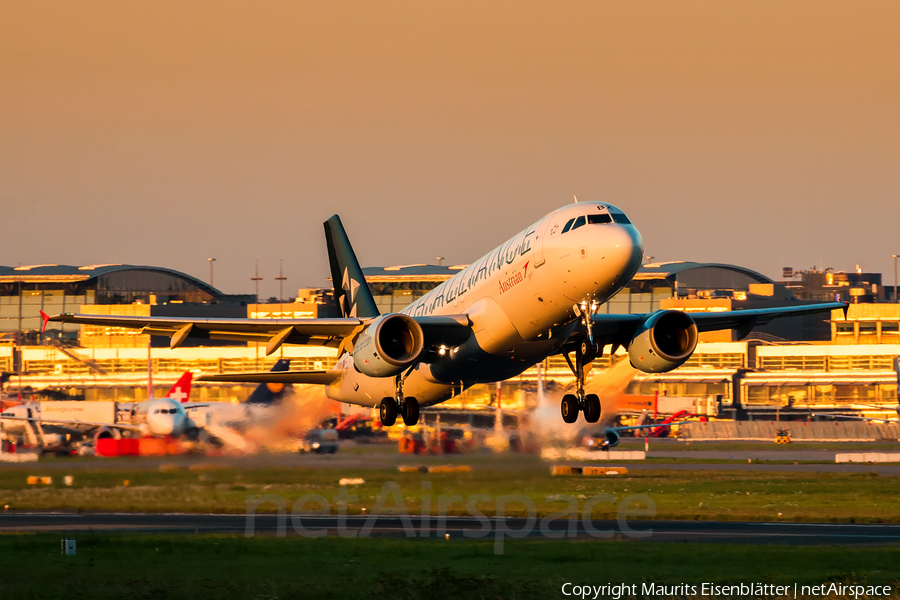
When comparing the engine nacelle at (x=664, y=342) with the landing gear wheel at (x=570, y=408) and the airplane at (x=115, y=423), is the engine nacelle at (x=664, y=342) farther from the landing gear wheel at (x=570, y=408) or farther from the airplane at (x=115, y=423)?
the airplane at (x=115, y=423)

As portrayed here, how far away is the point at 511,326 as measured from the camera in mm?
32500

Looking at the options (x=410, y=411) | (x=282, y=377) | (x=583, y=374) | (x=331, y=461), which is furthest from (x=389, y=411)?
(x=331, y=461)

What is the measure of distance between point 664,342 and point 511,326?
5756 millimetres

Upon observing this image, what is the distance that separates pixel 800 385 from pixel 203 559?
9110cm

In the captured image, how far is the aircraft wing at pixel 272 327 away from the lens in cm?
3400

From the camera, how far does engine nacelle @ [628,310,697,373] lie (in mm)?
34531

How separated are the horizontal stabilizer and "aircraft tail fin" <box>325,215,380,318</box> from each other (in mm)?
3966

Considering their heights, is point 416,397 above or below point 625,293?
below

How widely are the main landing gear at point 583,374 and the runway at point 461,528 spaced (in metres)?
5.17

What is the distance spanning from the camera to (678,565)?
2969cm

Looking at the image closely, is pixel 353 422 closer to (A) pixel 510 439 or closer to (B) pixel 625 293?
(A) pixel 510 439

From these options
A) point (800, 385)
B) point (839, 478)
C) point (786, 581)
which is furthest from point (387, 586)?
point (800, 385)

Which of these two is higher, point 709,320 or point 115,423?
point 709,320

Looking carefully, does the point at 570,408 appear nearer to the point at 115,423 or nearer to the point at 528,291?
the point at 528,291
